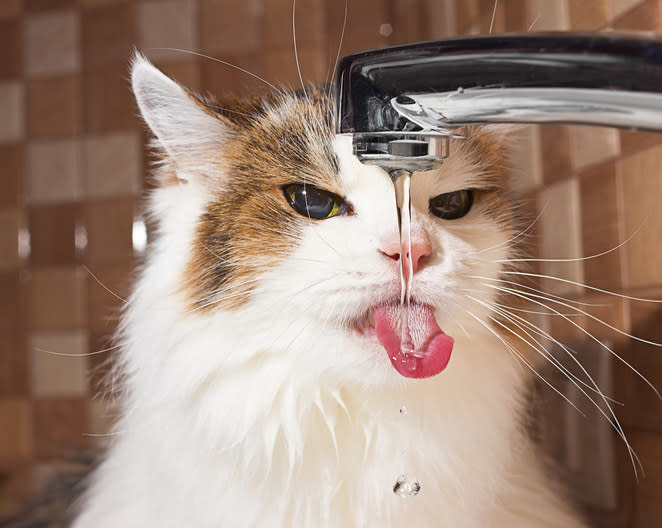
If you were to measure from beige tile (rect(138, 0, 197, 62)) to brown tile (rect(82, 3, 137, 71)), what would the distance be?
0.03m

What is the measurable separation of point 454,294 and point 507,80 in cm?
25

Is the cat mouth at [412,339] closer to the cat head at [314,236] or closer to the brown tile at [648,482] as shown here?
the cat head at [314,236]

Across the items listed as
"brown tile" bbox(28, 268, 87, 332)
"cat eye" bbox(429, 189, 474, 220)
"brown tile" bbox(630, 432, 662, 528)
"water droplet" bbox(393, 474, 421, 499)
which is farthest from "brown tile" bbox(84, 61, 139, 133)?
"brown tile" bbox(630, 432, 662, 528)

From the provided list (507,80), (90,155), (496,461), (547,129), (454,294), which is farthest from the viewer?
(90,155)

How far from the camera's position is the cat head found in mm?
578

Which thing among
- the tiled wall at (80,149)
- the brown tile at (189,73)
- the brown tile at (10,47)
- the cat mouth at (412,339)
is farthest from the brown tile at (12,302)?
the cat mouth at (412,339)

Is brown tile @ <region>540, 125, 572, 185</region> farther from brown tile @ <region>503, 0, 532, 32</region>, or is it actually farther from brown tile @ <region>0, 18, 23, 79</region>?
brown tile @ <region>0, 18, 23, 79</region>

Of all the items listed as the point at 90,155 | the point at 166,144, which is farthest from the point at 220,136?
the point at 90,155

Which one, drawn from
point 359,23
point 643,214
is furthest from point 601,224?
point 359,23

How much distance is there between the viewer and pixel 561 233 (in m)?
0.90

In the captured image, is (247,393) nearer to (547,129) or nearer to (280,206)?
(280,206)

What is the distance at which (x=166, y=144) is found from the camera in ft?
2.43

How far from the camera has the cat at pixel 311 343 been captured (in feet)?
2.02

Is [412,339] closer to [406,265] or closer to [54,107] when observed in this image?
[406,265]
